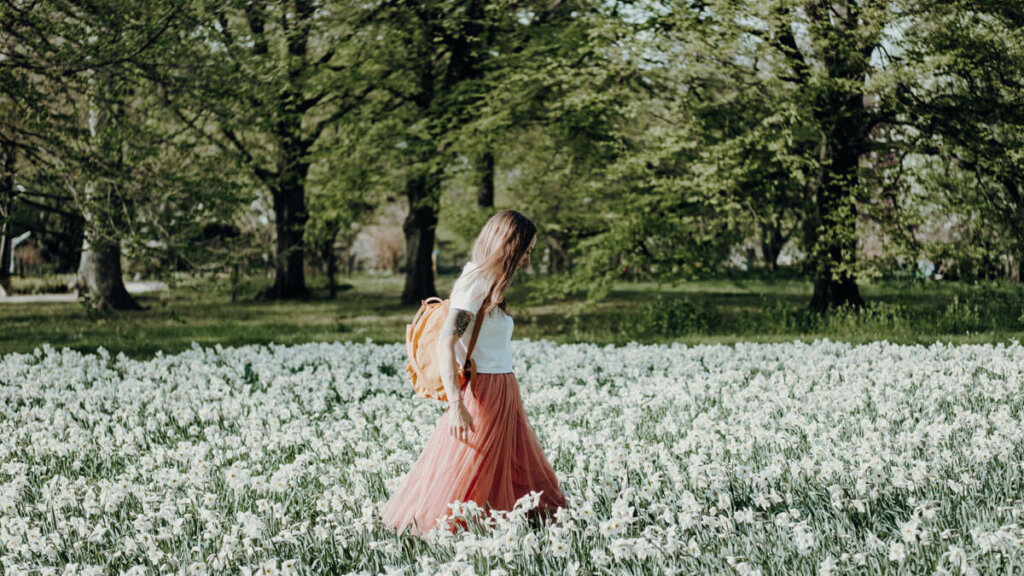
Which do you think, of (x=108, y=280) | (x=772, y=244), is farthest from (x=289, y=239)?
(x=772, y=244)

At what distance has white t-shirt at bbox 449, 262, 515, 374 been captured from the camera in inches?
157

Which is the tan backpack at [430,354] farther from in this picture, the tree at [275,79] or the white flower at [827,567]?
the tree at [275,79]

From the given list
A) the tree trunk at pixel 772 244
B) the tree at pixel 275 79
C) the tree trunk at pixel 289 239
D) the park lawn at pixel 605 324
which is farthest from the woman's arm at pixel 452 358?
the tree trunk at pixel 289 239

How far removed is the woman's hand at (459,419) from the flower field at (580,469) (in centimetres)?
45

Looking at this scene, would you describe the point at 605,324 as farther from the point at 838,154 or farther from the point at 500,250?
the point at 500,250

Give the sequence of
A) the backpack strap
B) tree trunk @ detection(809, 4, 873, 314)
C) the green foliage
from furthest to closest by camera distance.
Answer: the green foliage < tree trunk @ detection(809, 4, 873, 314) < the backpack strap

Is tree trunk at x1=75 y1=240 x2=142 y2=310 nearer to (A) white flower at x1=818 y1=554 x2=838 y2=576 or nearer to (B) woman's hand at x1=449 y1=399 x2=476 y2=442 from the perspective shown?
(B) woman's hand at x1=449 y1=399 x2=476 y2=442

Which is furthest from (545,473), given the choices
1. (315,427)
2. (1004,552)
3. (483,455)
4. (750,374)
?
(750,374)

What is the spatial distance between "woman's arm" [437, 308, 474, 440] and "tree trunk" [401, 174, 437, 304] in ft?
52.0

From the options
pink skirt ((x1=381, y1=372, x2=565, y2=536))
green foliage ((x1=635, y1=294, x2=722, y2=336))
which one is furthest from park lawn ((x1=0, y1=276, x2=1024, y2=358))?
pink skirt ((x1=381, y1=372, x2=565, y2=536))

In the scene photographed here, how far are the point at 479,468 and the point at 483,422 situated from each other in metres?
0.22

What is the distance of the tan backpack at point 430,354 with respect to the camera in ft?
13.9

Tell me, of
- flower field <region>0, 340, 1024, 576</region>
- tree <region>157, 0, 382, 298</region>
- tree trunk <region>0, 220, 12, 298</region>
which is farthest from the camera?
tree trunk <region>0, 220, 12, 298</region>

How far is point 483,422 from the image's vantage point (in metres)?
4.22
